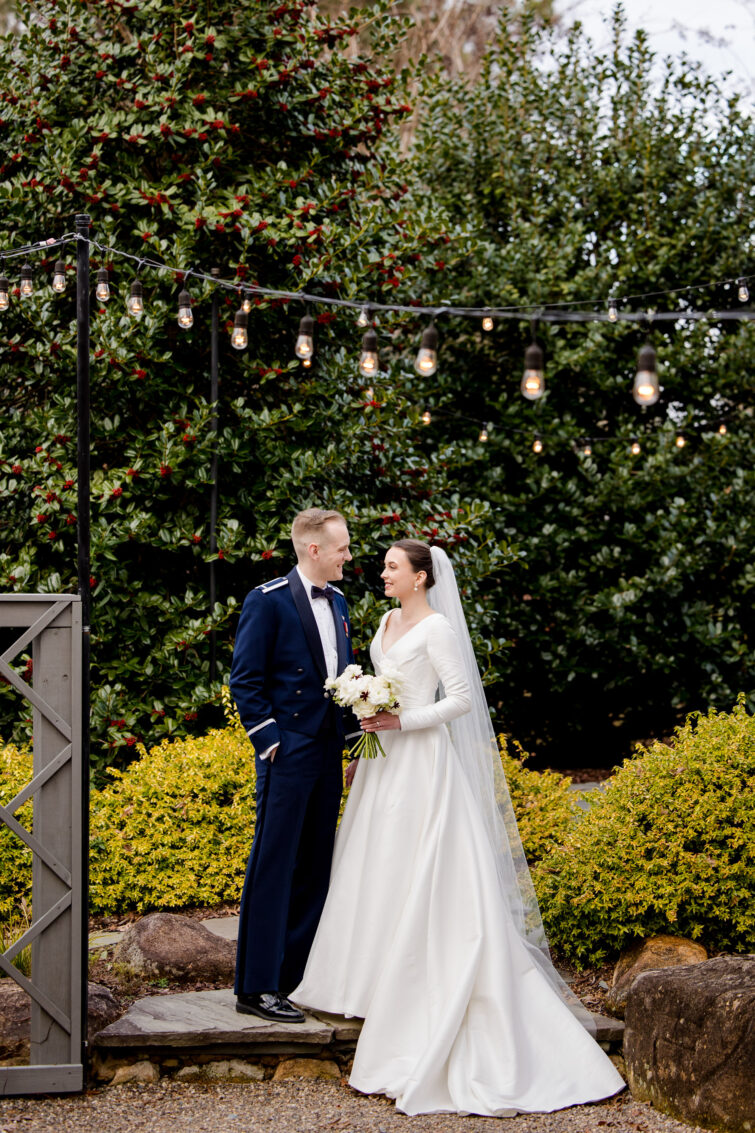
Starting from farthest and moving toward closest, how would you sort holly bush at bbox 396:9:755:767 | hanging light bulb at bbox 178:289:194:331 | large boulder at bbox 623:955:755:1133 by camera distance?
holly bush at bbox 396:9:755:767 → hanging light bulb at bbox 178:289:194:331 → large boulder at bbox 623:955:755:1133

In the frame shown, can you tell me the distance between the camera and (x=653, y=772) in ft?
16.2

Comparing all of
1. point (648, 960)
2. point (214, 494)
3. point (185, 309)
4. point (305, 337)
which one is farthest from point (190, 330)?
point (648, 960)

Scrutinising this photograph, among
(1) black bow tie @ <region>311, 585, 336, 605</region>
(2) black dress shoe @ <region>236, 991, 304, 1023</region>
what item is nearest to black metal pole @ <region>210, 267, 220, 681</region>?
(1) black bow tie @ <region>311, 585, 336, 605</region>

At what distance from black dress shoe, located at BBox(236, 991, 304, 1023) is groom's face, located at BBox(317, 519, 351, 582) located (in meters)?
1.69

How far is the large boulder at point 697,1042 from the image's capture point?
3.51 meters

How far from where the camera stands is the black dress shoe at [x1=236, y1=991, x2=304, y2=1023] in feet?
13.5

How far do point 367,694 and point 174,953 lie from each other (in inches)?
66.5

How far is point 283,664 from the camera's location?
4297 millimetres

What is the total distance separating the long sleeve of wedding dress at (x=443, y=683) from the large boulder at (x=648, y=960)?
138 centimetres

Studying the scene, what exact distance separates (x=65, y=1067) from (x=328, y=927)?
42.6 inches

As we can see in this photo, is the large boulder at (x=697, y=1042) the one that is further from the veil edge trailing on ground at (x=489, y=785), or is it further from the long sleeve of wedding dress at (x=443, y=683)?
the long sleeve of wedding dress at (x=443, y=683)

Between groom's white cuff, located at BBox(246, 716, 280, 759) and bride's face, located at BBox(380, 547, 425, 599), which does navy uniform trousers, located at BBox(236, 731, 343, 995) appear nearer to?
groom's white cuff, located at BBox(246, 716, 280, 759)

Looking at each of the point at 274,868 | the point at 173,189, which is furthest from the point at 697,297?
the point at 274,868

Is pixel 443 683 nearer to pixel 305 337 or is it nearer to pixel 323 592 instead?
pixel 323 592
